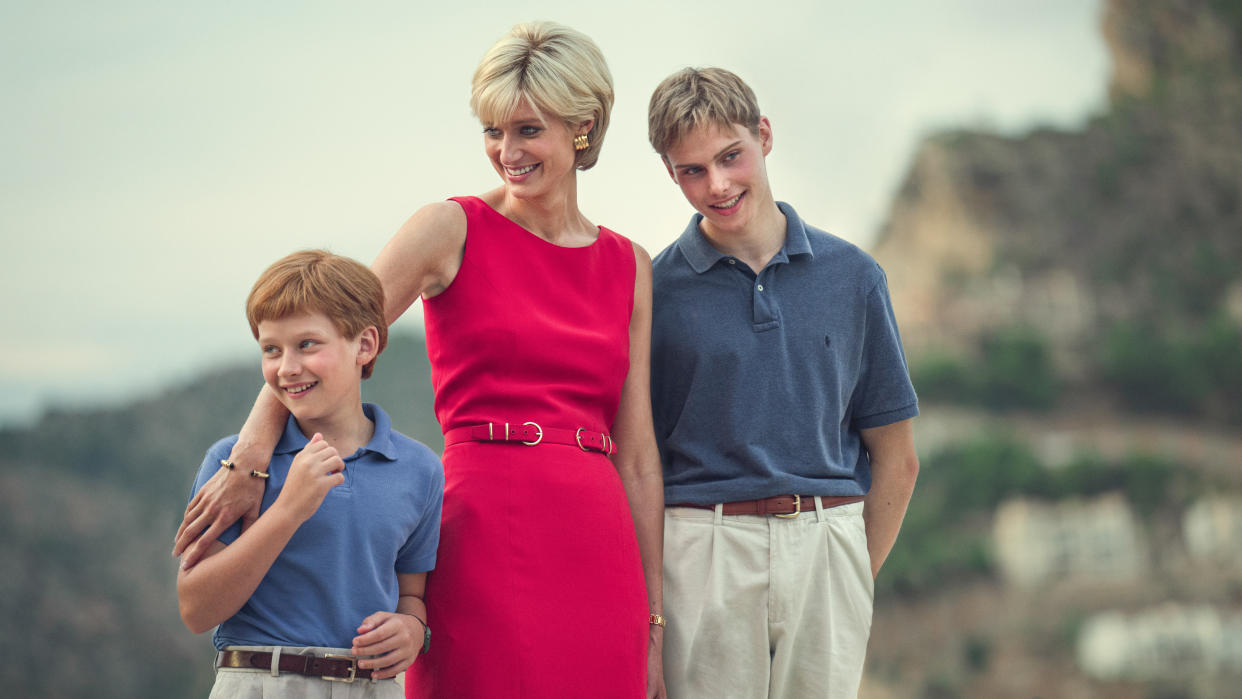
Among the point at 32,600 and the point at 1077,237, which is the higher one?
the point at 1077,237

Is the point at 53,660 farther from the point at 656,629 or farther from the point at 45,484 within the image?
the point at 656,629

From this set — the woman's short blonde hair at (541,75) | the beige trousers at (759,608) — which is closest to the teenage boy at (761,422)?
the beige trousers at (759,608)

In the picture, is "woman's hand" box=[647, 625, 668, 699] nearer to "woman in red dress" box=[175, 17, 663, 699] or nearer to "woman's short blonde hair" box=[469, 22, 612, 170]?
"woman in red dress" box=[175, 17, 663, 699]

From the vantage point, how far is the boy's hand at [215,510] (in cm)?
184

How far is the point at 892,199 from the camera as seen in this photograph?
30.0 metres

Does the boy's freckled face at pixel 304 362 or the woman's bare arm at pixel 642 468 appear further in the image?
the woman's bare arm at pixel 642 468

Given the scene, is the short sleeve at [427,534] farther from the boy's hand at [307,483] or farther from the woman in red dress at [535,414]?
the boy's hand at [307,483]

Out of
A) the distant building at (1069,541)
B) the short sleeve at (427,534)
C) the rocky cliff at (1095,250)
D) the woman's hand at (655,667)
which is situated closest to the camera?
the short sleeve at (427,534)

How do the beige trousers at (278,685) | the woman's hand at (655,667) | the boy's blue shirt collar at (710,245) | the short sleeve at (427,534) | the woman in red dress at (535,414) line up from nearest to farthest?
the beige trousers at (278,685) < the short sleeve at (427,534) < the woman in red dress at (535,414) < the woman's hand at (655,667) < the boy's blue shirt collar at (710,245)

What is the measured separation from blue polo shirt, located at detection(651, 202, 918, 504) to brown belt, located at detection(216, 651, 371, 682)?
0.89 m

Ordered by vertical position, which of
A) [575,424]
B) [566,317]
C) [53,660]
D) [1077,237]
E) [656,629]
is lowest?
[53,660]

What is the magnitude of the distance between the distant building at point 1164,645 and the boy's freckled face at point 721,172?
879 inches

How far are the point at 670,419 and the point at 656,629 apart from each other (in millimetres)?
478

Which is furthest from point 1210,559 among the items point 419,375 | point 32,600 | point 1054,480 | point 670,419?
point 32,600
